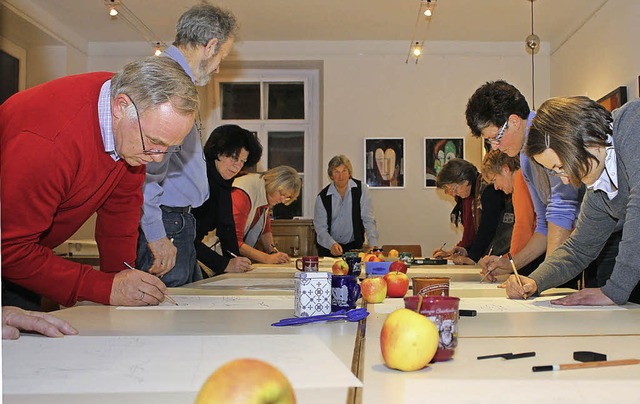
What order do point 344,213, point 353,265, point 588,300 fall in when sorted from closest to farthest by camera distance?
point 588,300 < point 353,265 < point 344,213

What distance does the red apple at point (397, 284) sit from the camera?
91.3 inches

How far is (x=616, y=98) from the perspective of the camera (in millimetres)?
5543

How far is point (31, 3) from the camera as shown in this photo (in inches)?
245

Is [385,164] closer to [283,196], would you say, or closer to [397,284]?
[283,196]

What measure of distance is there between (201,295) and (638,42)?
4.34 m

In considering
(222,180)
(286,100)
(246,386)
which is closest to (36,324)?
(246,386)

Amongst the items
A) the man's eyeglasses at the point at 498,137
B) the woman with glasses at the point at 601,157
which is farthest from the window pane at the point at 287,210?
the woman with glasses at the point at 601,157

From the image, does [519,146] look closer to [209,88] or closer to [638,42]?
[638,42]

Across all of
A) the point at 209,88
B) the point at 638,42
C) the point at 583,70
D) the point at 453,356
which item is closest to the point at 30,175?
the point at 453,356

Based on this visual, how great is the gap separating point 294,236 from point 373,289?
4999 millimetres

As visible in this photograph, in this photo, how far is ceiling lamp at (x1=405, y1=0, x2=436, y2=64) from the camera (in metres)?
6.08

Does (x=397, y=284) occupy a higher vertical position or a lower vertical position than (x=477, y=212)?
lower

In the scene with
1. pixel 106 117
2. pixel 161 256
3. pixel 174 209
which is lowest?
pixel 161 256

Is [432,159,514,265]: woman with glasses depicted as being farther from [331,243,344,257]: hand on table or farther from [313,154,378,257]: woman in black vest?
[313,154,378,257]: woman in black vest
